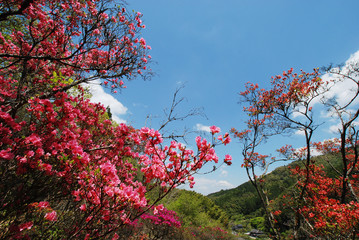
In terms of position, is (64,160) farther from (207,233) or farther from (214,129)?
(207,233)

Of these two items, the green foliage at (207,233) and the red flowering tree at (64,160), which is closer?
the red flowering tree at (64,160)

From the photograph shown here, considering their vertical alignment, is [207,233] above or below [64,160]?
below

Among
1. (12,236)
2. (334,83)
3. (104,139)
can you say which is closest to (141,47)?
(104,139)

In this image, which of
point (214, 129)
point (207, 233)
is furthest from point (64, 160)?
point (207, 233)

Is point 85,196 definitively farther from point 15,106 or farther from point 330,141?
point 330,141

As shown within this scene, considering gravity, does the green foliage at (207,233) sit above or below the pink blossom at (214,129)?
below

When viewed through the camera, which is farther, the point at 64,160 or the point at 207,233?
the point at 207,233

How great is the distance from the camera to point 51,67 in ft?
12.4

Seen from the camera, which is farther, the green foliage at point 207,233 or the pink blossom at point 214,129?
the green foliage at point 207,233

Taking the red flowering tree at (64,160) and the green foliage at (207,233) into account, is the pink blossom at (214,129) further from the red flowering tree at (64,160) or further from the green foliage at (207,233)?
the green foliage at (207,233)

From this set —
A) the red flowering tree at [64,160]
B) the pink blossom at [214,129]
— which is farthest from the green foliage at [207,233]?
the pink blossom at [214,129]

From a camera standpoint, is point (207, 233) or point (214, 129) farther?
point (207, 233)

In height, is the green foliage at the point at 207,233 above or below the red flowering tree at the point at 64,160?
below

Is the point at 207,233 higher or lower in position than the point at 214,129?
lower
